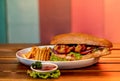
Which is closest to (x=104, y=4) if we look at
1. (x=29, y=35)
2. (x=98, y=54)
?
(x=29, y=35)

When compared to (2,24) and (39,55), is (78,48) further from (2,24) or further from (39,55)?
(2,24)

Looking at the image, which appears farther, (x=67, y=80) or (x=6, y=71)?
(x=6, y=71)

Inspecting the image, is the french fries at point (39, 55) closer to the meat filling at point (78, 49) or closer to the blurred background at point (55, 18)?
the meat filling at point (78, 49)

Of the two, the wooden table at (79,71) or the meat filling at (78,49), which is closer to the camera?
the wooden table at (79,71)

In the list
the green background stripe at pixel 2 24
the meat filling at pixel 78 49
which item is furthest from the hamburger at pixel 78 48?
the green background stripe at pixel 2 24

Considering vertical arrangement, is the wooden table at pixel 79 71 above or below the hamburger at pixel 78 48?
below

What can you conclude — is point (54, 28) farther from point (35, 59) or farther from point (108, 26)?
A: point (35, 59)
